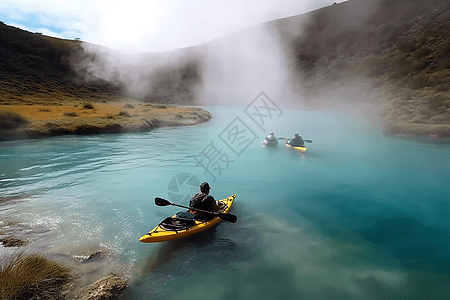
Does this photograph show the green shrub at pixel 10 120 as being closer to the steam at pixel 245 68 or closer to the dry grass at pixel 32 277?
the dry grass at pixel 32 277

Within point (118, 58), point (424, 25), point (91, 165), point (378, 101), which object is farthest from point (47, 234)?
point (118, 58)

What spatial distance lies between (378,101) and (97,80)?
254 feet

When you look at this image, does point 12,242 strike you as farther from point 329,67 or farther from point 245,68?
point 245,68

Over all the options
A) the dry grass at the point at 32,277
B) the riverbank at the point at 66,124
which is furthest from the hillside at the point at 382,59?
the dry grass at the point at 32,277

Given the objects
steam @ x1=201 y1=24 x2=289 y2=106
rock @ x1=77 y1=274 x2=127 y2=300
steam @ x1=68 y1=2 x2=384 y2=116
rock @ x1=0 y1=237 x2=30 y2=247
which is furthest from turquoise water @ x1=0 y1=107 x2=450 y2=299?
steam @ x1=201 y1=24 x2=289 y2=106

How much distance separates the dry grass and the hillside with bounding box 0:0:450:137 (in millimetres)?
34117

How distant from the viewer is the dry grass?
4.75 metres

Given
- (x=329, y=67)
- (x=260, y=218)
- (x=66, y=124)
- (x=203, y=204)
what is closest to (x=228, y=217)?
(x=203, y=204)

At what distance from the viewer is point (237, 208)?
32.6 ft

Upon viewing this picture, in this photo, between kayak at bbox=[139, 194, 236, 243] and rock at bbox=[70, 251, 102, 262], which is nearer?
rock at bbox=[70, 251, 102, 262]

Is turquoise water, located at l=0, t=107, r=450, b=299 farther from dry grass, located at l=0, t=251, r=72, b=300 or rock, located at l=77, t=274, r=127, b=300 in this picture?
dry grass, located at l=0, t=251, r=72, b=300

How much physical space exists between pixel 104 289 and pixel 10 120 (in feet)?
77.5

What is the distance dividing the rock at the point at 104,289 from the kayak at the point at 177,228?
107 cm

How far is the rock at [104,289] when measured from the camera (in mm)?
5035
